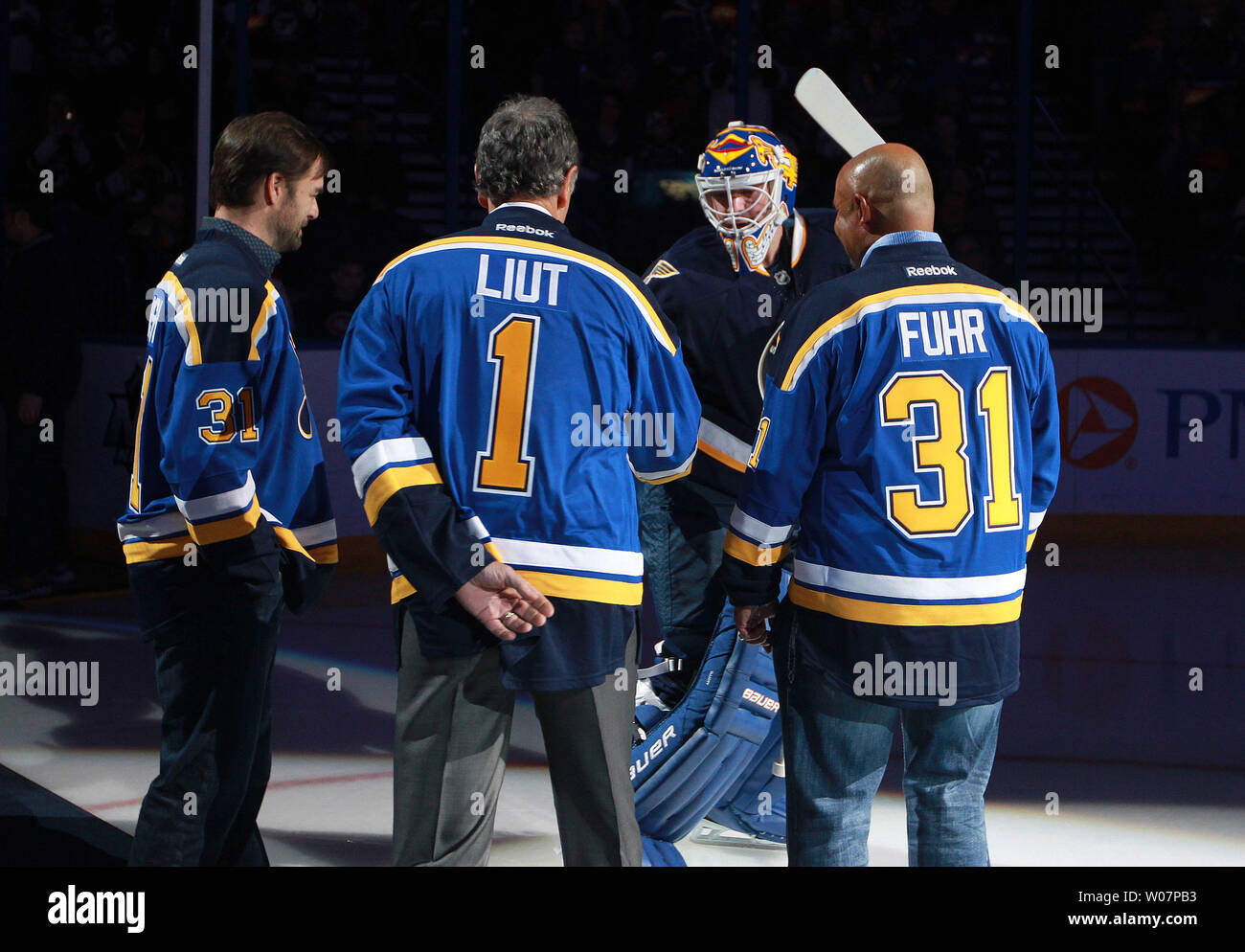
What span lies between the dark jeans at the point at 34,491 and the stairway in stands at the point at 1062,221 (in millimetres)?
6364

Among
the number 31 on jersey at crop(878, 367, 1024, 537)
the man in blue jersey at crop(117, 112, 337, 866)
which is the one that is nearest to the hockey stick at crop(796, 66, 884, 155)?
the number 31 on jersey at crop(878, 367, 1024, 537)

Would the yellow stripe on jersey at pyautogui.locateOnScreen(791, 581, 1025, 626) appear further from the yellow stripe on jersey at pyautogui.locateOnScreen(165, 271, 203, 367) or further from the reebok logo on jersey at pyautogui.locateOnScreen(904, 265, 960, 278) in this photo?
the yellow stripe on jersey at pyautogui.locateOnScreen(165, 271, 203, 367)

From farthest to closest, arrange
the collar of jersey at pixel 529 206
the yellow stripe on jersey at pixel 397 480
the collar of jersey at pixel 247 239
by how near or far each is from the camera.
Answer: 1. the collar of jersey at pixel 247 239
2. the collar of jersey at pixel 529 206
3. the yellow stripe on jersey at pixel 397 480

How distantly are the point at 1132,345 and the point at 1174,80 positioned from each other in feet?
10.6

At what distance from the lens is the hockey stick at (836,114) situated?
362 centimetres

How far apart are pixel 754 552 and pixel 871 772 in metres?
0.45

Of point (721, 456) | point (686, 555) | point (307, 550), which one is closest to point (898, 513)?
point (721, 456)

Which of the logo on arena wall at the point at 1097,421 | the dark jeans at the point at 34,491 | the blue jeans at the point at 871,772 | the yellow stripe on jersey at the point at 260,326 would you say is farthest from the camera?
the logo on arena wall at the point at 1097,421

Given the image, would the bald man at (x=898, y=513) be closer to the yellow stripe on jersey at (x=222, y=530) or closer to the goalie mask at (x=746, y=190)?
the goalie mask at (x=746, y=190)

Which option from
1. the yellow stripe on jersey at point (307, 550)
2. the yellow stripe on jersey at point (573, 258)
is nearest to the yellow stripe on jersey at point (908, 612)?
the yellow stripe on jersey at point (573, 258)

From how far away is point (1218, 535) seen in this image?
351 inches

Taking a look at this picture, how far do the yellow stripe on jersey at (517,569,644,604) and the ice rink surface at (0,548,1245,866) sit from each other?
1361 millimetres

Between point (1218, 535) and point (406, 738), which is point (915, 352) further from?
point (1218, 535)

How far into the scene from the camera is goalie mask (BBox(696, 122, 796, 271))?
3578 millimetres
